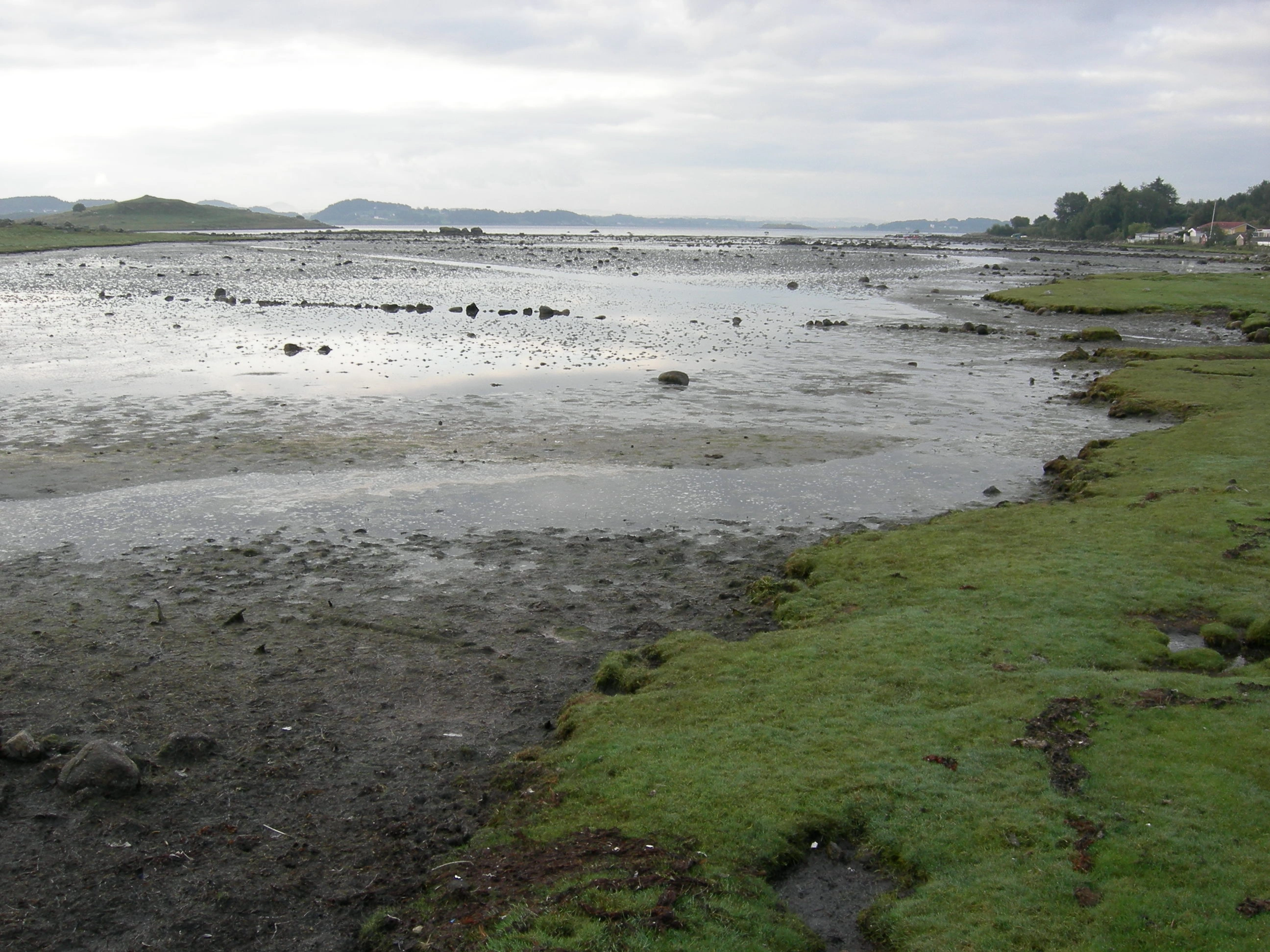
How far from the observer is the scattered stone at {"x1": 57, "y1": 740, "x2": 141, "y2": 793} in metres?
9.10

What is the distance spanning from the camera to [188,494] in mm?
18922

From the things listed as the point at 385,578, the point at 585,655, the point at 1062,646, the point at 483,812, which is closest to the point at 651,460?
the point at 385,578

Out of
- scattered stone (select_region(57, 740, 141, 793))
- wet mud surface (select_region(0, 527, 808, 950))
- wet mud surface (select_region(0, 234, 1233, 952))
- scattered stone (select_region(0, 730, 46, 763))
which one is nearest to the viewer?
wet mud surface (select_region(0, 527, 808, 950))

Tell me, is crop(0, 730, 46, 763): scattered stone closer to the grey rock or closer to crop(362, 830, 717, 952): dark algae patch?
the grey rock

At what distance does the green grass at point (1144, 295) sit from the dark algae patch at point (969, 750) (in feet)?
157

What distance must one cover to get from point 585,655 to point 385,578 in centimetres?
413

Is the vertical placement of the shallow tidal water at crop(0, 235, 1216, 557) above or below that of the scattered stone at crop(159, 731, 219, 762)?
above

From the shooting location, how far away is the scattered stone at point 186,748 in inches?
385

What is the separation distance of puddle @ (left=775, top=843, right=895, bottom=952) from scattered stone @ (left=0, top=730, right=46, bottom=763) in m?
7.53

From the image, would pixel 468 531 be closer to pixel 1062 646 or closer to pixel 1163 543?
pixel 1062 646

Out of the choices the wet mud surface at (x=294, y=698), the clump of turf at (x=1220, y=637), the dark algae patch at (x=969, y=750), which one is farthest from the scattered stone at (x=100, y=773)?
the clump of turf at (x=1220, y=637)

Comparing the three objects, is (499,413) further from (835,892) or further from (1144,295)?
(1144,295)

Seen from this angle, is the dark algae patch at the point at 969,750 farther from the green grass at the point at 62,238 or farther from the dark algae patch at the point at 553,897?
the green grass at the point at 62,238

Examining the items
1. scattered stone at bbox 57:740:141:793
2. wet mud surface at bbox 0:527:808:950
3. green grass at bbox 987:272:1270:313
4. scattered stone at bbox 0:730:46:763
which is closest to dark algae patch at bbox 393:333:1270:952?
wet mud surface at bbox 0:527:808:950
